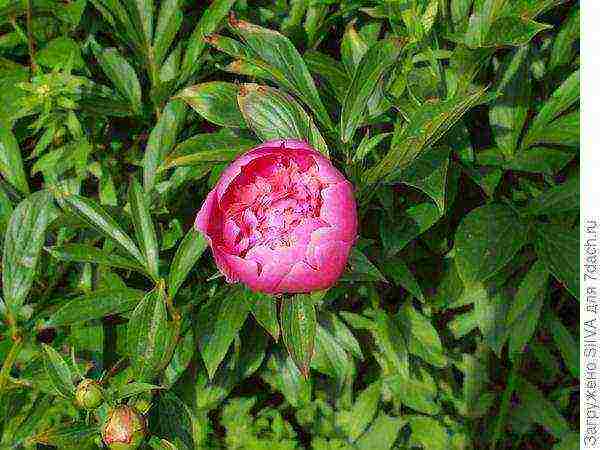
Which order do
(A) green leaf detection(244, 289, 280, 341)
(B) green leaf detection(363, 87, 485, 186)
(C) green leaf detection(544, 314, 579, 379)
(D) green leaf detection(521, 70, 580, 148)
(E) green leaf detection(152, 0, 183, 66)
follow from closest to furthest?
(B) green leaf detection(363, 87, 485, 186)
(A) green leaf detection(244, 289, 280, 341)
(D) green leaf detection(521, 70, 580, 148)
(E) green leaf detection(152, 0, 183, 66)
(C) green leaf detection(544, 314, 579, 379)

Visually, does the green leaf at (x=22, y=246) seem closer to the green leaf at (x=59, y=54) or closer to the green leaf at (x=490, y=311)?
the green leaf at (x=59, y=54)

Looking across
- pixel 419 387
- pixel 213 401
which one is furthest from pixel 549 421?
pixel 213 401

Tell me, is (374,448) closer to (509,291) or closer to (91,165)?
(509,291)

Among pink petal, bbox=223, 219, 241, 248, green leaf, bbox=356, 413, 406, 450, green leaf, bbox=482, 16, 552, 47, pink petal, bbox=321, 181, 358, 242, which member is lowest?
green leaf, bbox=356, 413, 406, 450

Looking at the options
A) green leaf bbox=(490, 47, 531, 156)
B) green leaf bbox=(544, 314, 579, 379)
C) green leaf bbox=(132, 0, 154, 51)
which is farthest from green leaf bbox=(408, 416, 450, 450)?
green leaf bbox=(132, 0, 154, 51)

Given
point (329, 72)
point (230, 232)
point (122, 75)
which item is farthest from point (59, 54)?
point (230, 232)

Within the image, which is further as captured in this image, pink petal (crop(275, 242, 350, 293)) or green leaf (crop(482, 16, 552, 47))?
green leaf (crop(482, 16, 552, 47))

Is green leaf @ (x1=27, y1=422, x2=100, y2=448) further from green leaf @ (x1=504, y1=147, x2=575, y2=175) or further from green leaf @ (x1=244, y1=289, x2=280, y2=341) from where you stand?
green leaf @ (x1=504, y1=147, x2=575, y2=175)
